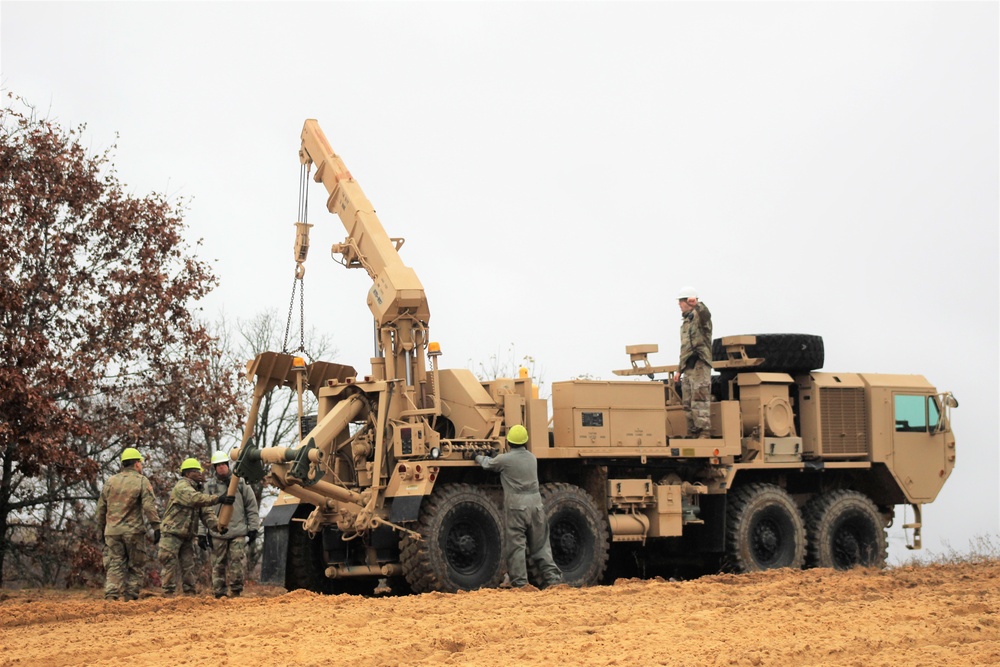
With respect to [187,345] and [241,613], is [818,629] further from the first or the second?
[187,345]

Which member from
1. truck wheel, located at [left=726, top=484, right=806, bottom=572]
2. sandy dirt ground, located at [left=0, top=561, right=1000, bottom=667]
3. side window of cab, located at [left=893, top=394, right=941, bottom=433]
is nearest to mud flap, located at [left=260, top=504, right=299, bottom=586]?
sandy dirt ground, located at [left=0, top=561, right=1000, bottom=667]

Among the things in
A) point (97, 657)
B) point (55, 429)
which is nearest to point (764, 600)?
point (97, 657)

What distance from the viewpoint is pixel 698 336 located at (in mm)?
19875

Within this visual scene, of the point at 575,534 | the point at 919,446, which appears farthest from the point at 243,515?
the point at 919,446

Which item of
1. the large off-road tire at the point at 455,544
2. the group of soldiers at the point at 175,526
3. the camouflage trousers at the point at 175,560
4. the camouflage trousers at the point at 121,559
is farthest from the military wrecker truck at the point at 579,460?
the camouflage trousers at the point at 121,559

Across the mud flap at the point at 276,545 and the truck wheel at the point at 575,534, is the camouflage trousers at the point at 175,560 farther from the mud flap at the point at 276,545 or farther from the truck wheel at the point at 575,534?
the truck wheel at the point at 575,534

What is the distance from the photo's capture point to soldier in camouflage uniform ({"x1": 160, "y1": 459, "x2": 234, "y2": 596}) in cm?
1781

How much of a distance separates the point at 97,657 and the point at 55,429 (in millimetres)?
11332

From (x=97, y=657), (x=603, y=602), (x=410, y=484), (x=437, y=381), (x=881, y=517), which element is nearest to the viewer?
(x=97, y=657)

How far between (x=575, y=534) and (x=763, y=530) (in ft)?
11.5

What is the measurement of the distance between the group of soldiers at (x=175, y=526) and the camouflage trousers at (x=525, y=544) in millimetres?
3278

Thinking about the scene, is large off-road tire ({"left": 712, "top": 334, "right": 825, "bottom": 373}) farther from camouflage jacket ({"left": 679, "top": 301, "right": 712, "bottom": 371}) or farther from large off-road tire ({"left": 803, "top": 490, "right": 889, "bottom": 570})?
large off-road tire ({"left": 803, "top": 490, "right": 889, "bottom": 570})

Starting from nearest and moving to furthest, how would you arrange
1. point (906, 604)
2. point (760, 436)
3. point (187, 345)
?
point (906, 604), point (760, 436), point (187, 345)

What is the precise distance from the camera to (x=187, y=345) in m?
25.2
